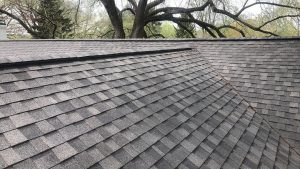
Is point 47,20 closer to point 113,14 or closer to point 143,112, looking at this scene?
point 113,14

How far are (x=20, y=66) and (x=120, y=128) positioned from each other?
1.59 metres

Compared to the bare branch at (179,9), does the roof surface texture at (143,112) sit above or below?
below

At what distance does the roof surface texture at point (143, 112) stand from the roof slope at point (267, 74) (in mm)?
27

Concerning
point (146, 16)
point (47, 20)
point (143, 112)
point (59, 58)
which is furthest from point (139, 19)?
point (143, 112)

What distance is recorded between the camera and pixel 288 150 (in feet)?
19.7

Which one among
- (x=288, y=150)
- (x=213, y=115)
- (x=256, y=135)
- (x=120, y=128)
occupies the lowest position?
(x=288, y=150)

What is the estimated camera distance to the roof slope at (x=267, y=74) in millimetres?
7055

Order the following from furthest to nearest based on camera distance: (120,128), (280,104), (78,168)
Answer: (280,104) → (120,128) → (78,168)

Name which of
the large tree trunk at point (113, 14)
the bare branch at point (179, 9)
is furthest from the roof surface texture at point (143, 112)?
the large tree trunk at point (113, 14)

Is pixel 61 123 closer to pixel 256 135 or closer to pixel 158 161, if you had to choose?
pixel 158 161

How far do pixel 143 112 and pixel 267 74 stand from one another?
5.38m

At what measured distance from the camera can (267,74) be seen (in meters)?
8.62

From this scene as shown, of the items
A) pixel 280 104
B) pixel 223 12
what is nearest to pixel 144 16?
pixel 223 12

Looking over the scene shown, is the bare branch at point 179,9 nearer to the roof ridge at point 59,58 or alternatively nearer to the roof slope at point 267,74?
the roof slope at point 267,74
